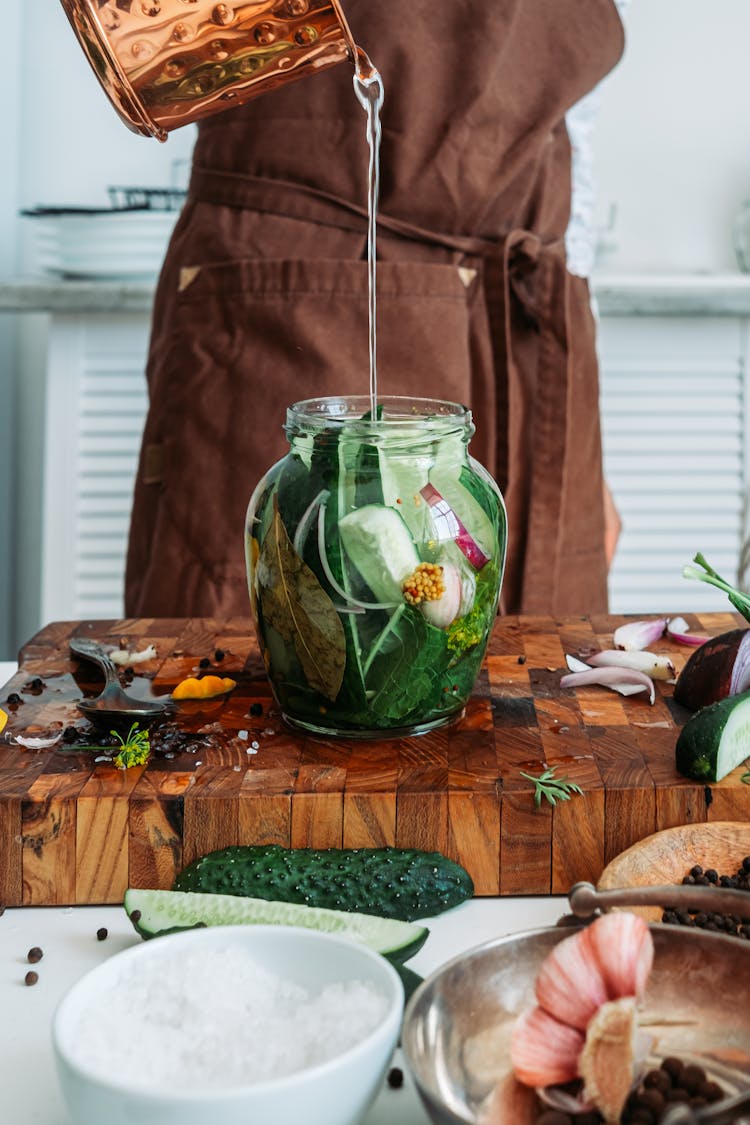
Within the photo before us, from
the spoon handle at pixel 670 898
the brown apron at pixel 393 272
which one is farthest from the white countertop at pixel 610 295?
the spoon handle at pixel 670 898

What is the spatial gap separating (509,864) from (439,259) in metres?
0.99

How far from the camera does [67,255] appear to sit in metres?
2.21

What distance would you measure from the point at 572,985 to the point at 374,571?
384 millimetres

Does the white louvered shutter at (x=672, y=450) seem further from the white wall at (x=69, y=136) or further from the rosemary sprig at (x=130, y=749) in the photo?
the rosemary sprig at (x=130, y=749)

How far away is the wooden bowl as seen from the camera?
748 millimetres

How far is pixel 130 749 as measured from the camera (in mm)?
850

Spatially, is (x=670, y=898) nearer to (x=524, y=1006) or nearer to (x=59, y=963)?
(x=524, y=1006)

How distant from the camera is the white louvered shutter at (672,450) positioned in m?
2.44

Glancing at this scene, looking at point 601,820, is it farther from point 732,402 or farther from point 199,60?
point 732,402

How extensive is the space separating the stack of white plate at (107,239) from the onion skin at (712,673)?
4.98 feet

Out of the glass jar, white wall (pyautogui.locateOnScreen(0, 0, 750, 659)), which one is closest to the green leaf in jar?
the glass jar

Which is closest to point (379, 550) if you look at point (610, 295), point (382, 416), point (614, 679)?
point (382, 416)

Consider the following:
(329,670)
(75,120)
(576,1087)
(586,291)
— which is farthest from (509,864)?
(75,120)

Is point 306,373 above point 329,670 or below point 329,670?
above
